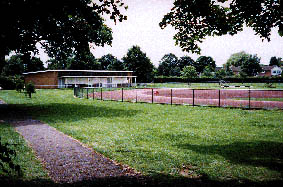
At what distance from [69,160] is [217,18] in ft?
18.4

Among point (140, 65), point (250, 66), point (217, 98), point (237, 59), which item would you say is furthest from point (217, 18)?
point (237, 59)

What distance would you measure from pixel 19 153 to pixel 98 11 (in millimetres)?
4834

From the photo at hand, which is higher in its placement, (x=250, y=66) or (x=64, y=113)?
(x=250, y=66)

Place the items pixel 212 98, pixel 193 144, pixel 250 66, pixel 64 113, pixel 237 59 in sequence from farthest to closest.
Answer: pixel 237 59 < pixel 250 66 < pixel 212 98 < pixel 64 113 < pixel 193 144

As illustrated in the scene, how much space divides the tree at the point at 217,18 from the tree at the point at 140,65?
224 feet

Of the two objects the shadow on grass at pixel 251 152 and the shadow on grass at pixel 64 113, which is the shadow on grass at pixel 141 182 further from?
the shadow on grass at pixel 64 113

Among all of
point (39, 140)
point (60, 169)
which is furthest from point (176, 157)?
point (39, 140)

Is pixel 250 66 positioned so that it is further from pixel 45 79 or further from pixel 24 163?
pixel 24 163

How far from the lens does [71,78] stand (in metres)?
58.7

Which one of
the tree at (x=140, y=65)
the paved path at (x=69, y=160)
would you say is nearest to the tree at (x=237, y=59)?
the tree at (x=140, y=65)

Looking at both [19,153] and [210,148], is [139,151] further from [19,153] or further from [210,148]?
[19,153]

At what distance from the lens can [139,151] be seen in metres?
7.47

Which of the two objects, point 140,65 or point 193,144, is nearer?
point 193,144

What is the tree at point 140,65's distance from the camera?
75875mm
